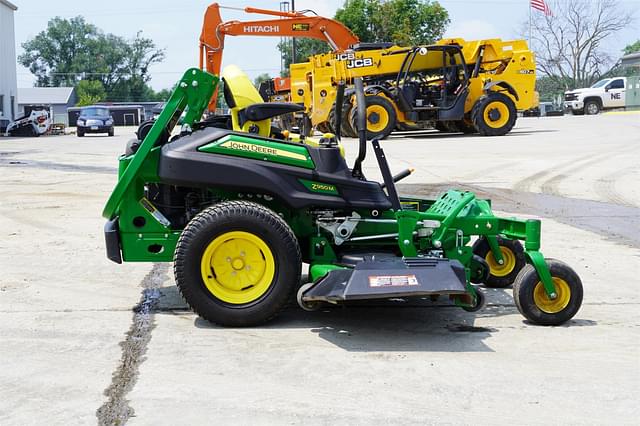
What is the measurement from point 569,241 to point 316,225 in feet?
12.1

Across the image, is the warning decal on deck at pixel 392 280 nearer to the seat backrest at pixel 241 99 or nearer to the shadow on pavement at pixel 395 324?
the shadow on pavement at pixel 395 324

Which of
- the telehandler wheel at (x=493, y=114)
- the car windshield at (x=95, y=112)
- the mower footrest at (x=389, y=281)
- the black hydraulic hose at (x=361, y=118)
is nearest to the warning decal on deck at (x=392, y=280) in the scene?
the mower footrest at (x=389, y=281)

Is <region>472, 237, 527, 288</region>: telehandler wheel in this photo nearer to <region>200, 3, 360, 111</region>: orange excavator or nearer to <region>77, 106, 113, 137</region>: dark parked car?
<region>200, 3, 360, 111</region>: orange excavator

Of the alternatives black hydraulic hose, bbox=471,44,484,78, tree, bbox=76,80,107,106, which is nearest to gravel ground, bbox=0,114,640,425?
black hydraulic hose, bbox=471,44,484,78

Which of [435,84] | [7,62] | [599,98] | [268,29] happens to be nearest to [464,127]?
[435,84]

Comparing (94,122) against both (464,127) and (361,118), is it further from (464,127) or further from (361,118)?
Result: (361,118)

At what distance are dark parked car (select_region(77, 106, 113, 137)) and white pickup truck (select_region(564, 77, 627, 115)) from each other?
24.1 meters

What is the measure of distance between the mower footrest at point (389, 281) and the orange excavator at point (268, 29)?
18971mm

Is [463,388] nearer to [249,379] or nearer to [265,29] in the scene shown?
[249,379]

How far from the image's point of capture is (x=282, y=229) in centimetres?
523

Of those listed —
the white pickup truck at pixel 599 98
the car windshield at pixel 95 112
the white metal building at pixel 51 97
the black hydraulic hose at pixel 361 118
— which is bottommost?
the black hydraulic hose at pixel 361 118

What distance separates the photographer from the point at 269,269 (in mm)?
5246

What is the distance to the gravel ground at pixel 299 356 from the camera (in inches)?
154

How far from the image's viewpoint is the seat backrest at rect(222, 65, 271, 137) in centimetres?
609
